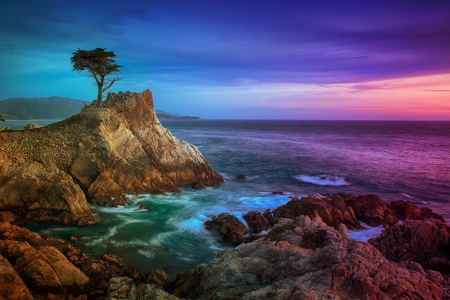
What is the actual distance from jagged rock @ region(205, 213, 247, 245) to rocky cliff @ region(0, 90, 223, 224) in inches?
306

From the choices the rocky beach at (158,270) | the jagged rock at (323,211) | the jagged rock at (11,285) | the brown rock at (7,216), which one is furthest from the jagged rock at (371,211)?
the brown rock at (7,216)

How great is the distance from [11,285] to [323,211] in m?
17.0

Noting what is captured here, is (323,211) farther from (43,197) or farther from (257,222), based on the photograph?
(43,197)

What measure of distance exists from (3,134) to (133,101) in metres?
10.6

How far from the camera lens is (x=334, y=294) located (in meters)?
7.44

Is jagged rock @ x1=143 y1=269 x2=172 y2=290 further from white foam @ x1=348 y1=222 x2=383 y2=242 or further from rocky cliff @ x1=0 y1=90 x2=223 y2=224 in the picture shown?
white foam @ x1=348 y1=222 x2=383 y2=242

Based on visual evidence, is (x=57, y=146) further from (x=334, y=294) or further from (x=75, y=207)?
(x=334, y=294)

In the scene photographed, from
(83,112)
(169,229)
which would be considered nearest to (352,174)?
(169,229)

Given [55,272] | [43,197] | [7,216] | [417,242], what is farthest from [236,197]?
[55,272]

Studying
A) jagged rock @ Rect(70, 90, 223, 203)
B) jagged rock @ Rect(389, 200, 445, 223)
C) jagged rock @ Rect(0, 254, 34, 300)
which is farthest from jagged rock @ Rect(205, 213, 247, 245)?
jagged rock @ Rect(389, 200, 445, 223)

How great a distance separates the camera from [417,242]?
1413 cm

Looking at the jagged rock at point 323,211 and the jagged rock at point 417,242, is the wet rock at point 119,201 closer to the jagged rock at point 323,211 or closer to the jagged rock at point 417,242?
the jagged rock at point 323,211

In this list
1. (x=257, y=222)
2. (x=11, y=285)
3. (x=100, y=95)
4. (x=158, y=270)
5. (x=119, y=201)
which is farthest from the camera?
(x=100, y=95)

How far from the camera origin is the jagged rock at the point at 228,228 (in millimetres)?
17719
